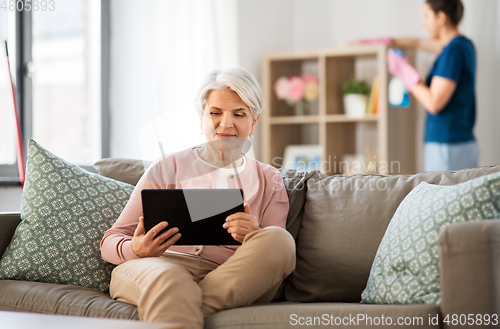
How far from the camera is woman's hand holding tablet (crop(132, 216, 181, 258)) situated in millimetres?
1363

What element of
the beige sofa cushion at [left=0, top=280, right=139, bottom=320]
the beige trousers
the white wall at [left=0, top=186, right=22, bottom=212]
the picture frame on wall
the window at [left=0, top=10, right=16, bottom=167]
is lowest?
the beige sofa cushion at [left=0, top=280, right=139, bottom=320]

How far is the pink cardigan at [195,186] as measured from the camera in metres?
1.51

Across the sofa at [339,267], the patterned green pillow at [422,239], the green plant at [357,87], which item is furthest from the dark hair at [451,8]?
the patterned green pillow at [422,239]

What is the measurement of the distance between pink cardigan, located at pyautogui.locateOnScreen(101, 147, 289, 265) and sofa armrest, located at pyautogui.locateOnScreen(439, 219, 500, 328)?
577 mm

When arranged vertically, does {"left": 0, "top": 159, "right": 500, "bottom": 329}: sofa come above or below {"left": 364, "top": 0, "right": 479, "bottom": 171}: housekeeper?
below

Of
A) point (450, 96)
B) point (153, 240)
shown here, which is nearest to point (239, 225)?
point (153, 240)

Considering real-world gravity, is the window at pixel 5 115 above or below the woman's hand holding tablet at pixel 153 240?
above

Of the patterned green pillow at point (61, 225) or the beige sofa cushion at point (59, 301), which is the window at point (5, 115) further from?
the beige sofa cushion at point (59, 301)

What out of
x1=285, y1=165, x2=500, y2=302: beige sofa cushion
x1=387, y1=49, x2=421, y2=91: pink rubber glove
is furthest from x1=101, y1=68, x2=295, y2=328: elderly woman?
x1=387, y1=49, x2=421, y2=91: pink rubber glove

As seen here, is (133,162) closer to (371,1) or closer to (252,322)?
(252,322)

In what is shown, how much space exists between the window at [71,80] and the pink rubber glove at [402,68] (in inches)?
67.7

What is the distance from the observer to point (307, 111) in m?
3.67

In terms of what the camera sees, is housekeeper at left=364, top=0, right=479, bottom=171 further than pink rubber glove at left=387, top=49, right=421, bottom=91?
No

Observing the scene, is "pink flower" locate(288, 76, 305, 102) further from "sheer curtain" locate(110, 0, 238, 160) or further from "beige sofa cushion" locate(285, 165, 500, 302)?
"beige sofa cushion" locate(285, 165, 500, 302)
